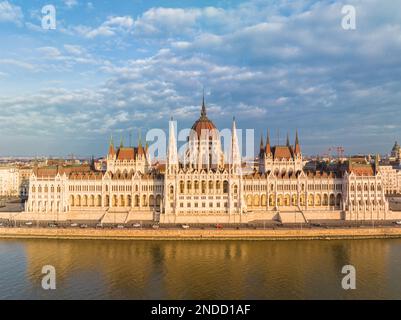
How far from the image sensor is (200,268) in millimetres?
52125

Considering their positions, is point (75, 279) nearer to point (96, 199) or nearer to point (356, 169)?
point (96, 199)

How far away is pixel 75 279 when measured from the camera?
47.6 metres

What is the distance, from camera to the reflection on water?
143 ft

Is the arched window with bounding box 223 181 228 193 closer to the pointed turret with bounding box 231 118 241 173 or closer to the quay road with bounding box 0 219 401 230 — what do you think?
the pointed turret with bounding box 231 118 241 173

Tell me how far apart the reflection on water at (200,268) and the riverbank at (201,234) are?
201cm

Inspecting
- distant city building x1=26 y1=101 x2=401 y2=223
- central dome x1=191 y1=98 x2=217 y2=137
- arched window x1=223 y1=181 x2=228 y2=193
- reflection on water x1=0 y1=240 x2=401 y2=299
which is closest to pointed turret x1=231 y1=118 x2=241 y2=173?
distant city building x1=26 y1=101 x2=401 y2=223

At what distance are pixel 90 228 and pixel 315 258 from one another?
40802mm

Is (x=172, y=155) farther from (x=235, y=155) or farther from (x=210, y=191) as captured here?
(x=235, y=155)

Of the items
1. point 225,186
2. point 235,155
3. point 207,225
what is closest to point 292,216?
point 225,186

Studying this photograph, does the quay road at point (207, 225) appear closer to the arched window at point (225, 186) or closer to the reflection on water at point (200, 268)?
the reflection on water at point (200, 268)

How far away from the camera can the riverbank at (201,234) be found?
6888cm

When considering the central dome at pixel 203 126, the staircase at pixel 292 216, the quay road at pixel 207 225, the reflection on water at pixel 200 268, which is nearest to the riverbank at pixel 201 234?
the quay road at pixel 207 225

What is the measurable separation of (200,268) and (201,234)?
56.0 ft
